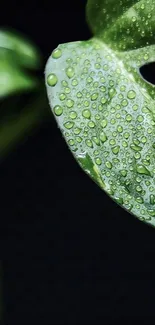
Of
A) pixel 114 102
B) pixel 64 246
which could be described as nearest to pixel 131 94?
pixel 114 102

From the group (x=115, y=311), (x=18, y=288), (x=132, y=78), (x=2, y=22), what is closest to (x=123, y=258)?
(x=115, y=311)

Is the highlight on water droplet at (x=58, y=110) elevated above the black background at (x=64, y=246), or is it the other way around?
the highlight on water droplet at (x=58, y=110)

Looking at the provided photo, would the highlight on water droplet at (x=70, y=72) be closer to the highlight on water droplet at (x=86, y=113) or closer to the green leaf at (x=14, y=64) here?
the highlight on water droplet at (x=86, y=113)

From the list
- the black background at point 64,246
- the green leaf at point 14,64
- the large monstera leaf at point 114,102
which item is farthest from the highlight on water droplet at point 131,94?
the black background at point 64,246

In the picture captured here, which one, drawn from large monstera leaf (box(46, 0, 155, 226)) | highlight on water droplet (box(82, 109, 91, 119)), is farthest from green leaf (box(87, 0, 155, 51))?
highlight on water droplet (box(82, 109, 91, 119))

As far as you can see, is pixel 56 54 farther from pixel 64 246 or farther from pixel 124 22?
pixel 64 246

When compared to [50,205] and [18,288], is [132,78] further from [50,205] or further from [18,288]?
[18,288]
